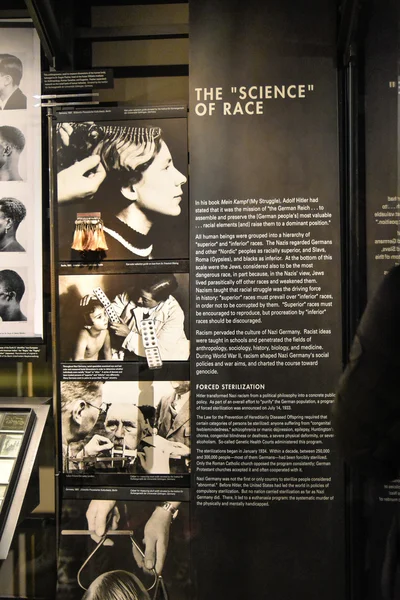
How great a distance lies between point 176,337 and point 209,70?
1037mm

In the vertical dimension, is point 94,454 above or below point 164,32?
below

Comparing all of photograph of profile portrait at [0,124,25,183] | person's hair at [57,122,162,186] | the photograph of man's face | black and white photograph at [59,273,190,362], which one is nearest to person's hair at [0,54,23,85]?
photograph of profile portrait at [0,124,25,183]

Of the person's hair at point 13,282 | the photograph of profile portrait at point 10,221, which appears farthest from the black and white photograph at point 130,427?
the photograph of profile portrait at point 10,221

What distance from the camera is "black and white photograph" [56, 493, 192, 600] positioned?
2010mm

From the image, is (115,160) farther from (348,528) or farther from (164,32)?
(348,528)

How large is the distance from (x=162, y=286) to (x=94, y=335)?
0.34 m

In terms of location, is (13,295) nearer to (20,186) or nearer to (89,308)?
(89,308)

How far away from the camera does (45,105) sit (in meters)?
2.07

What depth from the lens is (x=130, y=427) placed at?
2055 millimetres

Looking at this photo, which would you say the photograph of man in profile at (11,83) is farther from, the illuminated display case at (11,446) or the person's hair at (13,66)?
the illuminated display case at (11,446)

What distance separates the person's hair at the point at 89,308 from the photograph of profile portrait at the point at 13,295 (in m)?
0.29

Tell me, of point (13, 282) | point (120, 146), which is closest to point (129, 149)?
point (120, 146)

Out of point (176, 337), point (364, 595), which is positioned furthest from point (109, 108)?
point (364, 595)

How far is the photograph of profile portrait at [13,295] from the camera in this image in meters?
2.17
